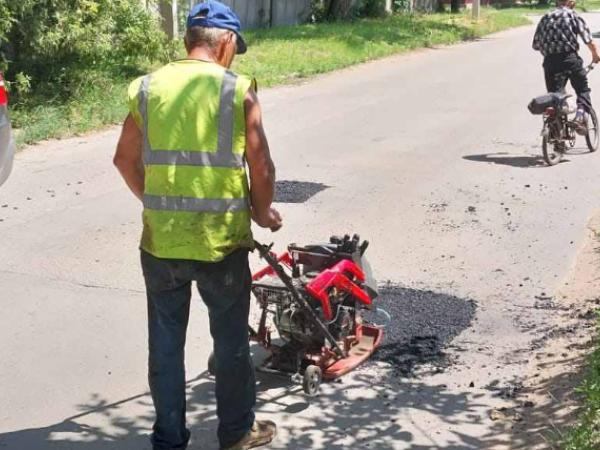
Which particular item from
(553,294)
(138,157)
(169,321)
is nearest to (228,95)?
(138,157)

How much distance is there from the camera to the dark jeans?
4.22 meters

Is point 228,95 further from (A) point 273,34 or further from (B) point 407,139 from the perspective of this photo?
(A) point 273,34

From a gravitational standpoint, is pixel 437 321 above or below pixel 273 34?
below

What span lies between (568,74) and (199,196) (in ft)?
28.4

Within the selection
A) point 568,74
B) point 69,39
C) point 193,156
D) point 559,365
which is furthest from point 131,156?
point 69,39

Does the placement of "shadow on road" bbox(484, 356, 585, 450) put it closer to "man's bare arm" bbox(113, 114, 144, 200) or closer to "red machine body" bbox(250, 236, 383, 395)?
"red machine body" bbox(250, 236, 383, 395)

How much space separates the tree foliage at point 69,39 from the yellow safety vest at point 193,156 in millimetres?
8852

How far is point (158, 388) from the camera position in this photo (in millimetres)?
4344

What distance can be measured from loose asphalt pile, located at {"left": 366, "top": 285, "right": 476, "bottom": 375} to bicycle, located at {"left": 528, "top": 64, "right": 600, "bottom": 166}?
4968 mm

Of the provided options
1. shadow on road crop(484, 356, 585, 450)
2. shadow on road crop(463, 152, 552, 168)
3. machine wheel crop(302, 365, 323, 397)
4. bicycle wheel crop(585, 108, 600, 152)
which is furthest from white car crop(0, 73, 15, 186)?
bicycle wheel crop(585, 108, 600, 152)

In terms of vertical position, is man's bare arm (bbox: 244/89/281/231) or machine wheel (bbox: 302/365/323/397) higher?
man's bare arm (bbox: 244/89/281/231)

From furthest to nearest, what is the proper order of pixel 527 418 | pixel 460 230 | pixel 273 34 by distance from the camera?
1. pixel 273 34
2. pixel 460 230
3. pixel 527 418

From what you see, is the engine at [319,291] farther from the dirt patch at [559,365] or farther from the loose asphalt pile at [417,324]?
the dirt patch at [559,365]

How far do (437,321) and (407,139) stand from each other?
6708 mm
